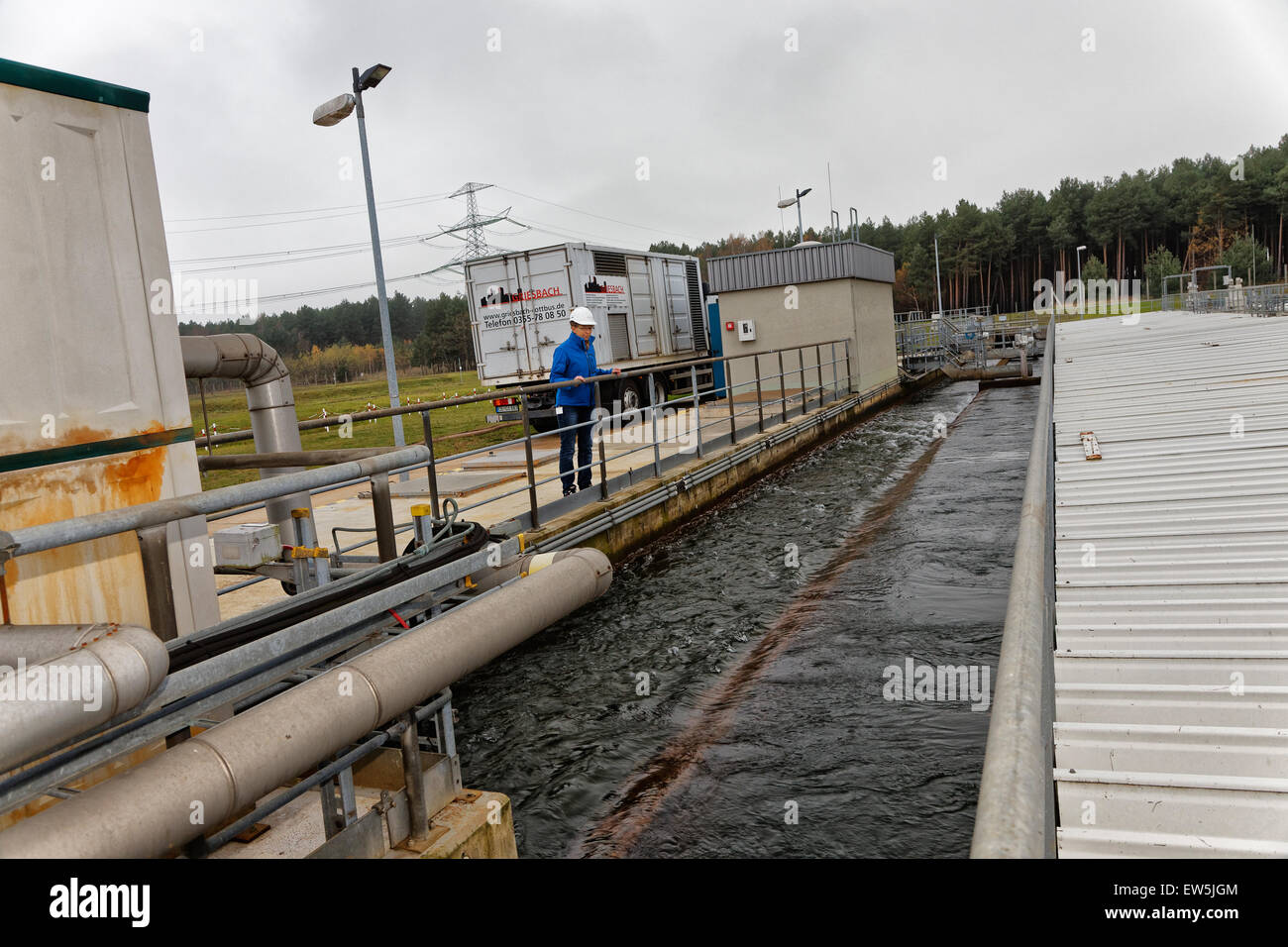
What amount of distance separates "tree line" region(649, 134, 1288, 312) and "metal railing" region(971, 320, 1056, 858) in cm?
7870

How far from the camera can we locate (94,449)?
116 inches

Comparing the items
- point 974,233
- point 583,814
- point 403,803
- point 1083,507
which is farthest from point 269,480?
point 974,233

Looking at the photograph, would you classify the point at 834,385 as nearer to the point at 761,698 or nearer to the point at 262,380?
the point at 761,698

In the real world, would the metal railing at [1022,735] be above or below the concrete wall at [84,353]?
below

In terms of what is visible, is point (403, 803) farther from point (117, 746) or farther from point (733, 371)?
point (733, 371)

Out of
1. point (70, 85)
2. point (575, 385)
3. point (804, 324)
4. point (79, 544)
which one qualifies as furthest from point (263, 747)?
point (804, 324)

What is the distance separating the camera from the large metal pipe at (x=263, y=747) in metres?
1.75

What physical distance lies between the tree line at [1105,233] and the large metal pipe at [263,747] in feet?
260

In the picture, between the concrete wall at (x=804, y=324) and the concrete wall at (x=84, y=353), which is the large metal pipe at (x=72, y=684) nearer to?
the concrete wall at (x=84, y=353)

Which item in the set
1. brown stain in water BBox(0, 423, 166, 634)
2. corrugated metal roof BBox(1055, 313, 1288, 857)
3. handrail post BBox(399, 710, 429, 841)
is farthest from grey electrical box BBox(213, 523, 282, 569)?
corrugated metal roof BBox(1055, 313, 1288, 857)

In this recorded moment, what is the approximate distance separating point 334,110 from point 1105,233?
8893 centimetres

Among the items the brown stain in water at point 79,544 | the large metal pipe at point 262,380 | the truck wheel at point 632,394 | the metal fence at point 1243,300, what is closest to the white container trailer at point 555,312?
the truck wheel at point 632,394

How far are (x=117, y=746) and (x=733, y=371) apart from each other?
17.9 m

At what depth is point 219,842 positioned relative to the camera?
8.02 ft
